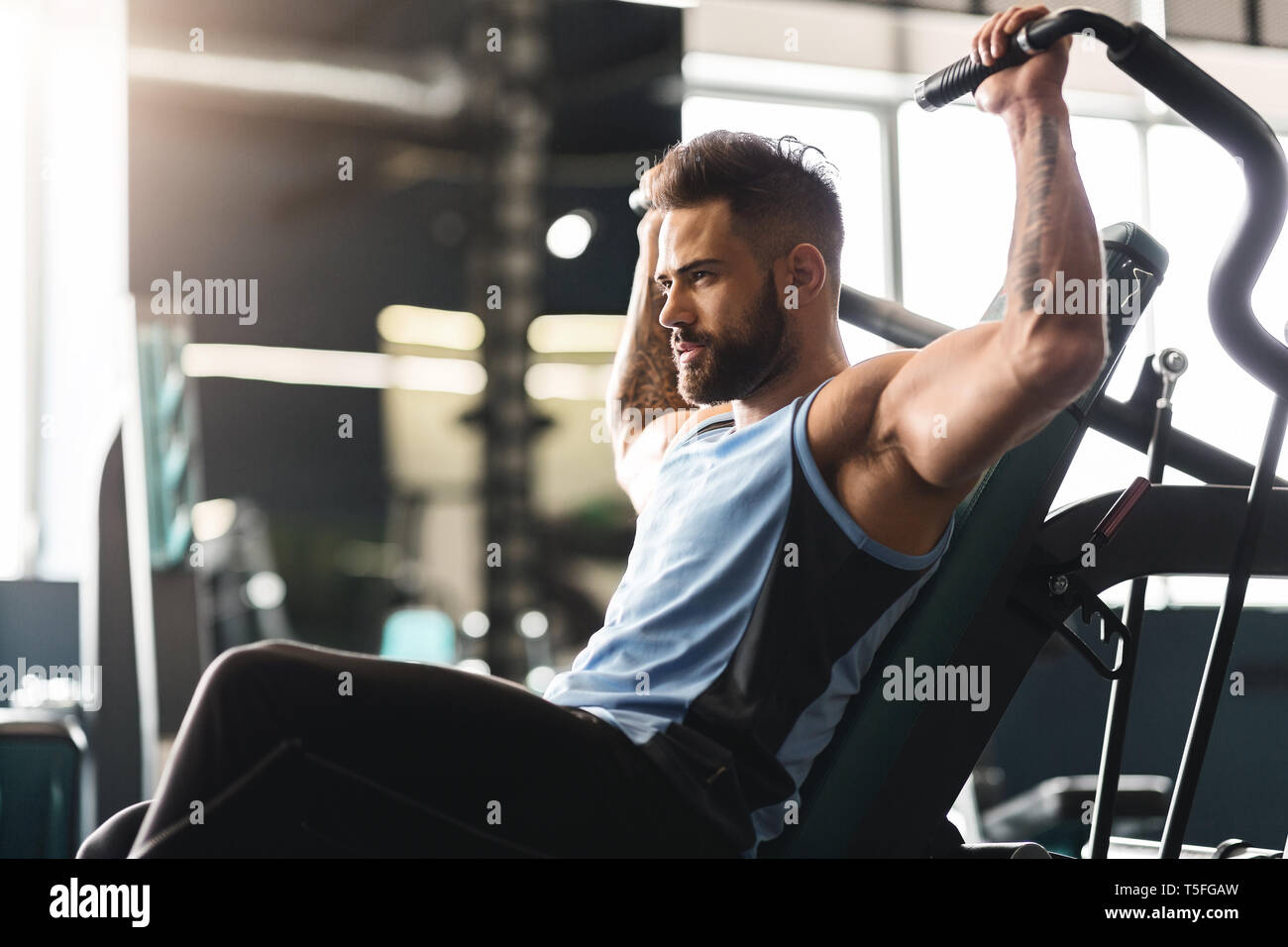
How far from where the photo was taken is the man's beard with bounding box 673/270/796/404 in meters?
1.25

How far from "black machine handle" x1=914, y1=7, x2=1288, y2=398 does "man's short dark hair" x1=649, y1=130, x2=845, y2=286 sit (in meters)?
0.22

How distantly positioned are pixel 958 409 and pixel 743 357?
12.1 inches

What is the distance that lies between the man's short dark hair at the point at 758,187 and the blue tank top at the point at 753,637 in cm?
25

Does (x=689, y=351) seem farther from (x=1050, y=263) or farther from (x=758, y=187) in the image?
(x=1050, y=263)

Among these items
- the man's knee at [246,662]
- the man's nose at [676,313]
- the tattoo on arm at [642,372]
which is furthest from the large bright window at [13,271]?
the man's knee at [246,662]

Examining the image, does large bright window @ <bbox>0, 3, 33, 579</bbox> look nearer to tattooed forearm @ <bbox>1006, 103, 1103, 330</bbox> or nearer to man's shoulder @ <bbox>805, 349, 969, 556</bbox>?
man's shoulder @ <bbox>805, 349, 969, 556</bbox>

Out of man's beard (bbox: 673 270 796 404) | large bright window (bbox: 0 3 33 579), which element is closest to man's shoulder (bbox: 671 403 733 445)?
man's beard (bbox: 673 270 796 404)

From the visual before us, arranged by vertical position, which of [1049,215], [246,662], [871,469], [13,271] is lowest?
[246,662]

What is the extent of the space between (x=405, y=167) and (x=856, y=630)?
13.3 feet

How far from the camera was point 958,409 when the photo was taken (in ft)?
3.31

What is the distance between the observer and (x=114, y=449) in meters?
1.96

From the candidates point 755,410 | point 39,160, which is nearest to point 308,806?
point 755,410

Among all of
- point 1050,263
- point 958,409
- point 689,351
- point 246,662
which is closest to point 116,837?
point 246,662

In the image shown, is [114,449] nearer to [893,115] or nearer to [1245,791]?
[893,115]
